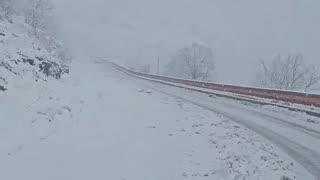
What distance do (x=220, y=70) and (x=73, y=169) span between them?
13584cm

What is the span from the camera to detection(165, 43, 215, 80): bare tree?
2687 inches

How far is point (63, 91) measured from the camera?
622 inches

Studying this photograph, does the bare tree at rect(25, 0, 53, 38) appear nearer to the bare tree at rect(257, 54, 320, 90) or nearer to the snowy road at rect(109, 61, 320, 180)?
the snowy road at rect(109, 61, 320, 180)

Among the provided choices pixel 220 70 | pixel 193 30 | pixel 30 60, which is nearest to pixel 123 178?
pixel 30 60

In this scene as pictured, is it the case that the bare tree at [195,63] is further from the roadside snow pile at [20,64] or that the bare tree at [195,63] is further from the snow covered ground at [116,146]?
the snow covered ground at [116,146]

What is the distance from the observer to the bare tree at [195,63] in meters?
68.2

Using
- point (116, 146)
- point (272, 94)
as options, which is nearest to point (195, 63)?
point (272, 94)

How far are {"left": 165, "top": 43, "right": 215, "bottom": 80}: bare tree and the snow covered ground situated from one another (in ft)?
175

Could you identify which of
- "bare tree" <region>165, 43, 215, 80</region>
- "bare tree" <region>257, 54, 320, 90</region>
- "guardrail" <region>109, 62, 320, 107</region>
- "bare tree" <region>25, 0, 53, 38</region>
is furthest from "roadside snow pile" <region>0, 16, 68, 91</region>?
"bare tree" <region>165, 43, 215, 80</region>

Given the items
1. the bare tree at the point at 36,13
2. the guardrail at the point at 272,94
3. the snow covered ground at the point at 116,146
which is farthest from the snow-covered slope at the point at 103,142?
the bare tree at the point at 36,13

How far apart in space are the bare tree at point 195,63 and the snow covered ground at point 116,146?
5347 centimetres

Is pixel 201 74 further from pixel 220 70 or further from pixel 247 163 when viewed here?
pixel 220 70

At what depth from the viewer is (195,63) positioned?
68.8 meters

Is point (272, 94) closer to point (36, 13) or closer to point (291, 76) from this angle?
point (36, 13)
